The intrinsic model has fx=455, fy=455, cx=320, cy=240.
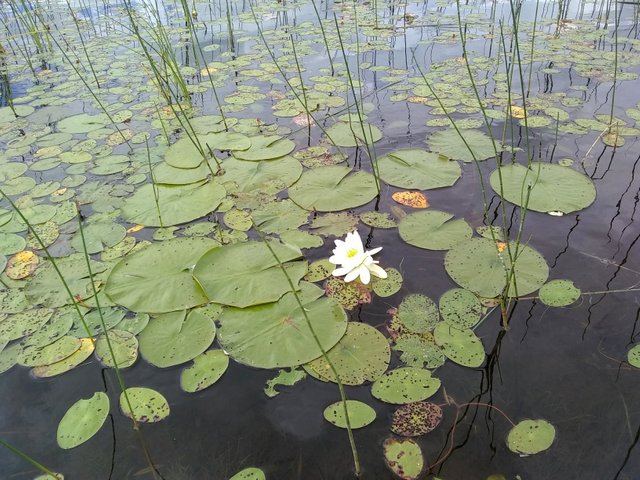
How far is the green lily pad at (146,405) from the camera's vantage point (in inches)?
66.5

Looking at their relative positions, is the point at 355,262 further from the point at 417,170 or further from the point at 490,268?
the point at 417,170

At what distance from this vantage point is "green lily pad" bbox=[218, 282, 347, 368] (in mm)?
1796

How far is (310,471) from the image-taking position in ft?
4.97

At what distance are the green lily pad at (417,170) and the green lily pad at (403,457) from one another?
61.3 inches

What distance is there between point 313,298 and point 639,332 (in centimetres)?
133

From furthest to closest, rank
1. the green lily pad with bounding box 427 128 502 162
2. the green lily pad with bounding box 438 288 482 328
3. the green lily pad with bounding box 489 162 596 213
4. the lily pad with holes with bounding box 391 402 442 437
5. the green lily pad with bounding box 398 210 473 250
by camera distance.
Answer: the green lily pad with bounding box 427 128 502 162, the green lily pad with bounding box 489 162 596 213, the green lily pad with bounding box 398 210 473 250, the green lily pad with bounding box 438 288 482 328, the lily pad with holes with bounding box 391 402 442 437

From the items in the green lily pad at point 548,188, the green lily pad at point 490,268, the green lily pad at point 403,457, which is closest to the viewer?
the green lily pad at point 403,457

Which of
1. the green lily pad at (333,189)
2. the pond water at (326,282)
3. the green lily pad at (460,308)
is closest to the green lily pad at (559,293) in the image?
the pond water at (326,282)

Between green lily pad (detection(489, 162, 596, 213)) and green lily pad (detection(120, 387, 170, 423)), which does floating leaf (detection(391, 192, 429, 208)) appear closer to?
green lily pad (detection(489, 162, 596, 213))

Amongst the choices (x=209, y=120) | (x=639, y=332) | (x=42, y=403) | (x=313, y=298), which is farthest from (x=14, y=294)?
(x=639, y=332)

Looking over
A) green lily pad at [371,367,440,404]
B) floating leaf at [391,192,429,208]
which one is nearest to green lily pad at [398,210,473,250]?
floating leaf at [391,192,429,208]

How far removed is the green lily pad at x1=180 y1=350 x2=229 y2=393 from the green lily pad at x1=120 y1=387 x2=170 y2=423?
100mm

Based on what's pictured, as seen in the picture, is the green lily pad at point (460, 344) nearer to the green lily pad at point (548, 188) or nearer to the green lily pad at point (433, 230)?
the green lily pad at point (433, 230)

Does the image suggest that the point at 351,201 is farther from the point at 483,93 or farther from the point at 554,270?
the point at 483,93
